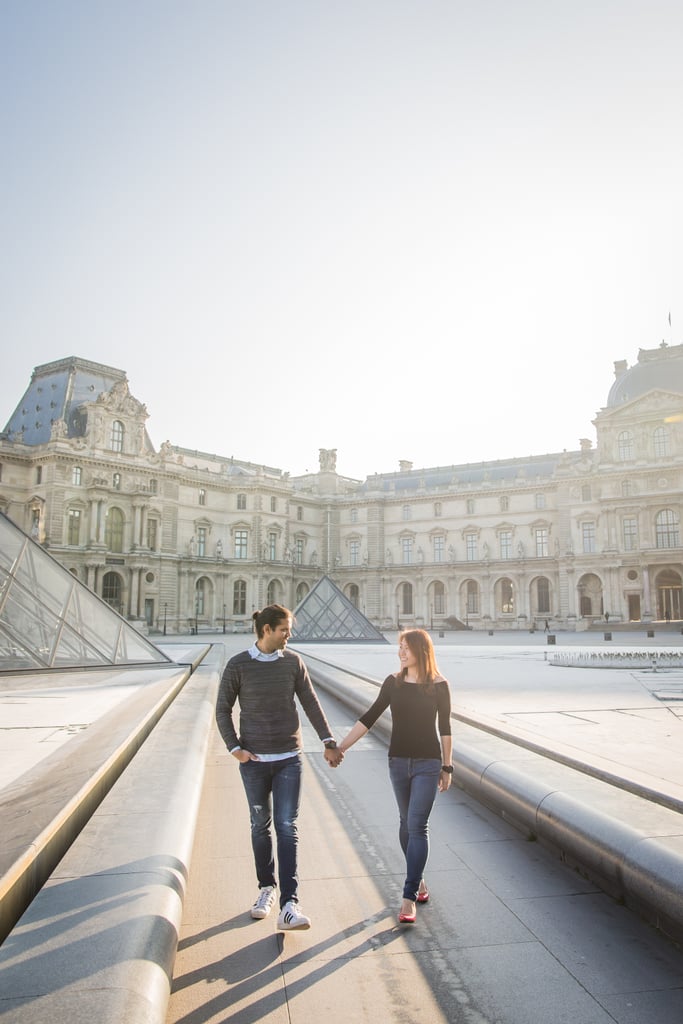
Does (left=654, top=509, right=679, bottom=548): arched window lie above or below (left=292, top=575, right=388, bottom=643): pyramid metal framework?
above

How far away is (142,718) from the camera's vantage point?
873 centimetres

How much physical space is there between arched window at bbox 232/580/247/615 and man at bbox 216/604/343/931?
180 feet

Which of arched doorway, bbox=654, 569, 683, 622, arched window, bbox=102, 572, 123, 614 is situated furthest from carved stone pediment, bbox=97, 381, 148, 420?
arched doorway, bbox=654, 569, 683, 622

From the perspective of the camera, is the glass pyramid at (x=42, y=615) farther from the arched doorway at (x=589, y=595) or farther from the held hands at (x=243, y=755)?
the arched doorway at (x=589, y=595)

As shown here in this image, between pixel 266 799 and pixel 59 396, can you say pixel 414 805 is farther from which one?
pixel 59 396

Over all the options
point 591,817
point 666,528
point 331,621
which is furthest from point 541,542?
point 591,817

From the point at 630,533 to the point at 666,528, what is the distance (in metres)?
2.31

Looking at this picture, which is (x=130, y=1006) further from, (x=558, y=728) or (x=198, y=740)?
(x=558, y=728)

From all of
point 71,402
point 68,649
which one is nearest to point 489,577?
point 71,402

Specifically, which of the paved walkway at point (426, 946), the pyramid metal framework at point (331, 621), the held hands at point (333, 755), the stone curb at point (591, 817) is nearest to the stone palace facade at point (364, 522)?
the pyramid metal framework at point (331, 621)

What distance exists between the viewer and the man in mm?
4270

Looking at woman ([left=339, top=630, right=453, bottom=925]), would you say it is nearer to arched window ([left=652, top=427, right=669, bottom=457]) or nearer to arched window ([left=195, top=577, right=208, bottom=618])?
arched window ([left=652, top=427, right=669, bottom=457])

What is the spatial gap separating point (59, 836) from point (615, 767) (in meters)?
4.47

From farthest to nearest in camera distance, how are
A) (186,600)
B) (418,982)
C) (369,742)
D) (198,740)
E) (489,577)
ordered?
(489,577) < (186,600) < (369,742) < (198,740) < (418,982)
